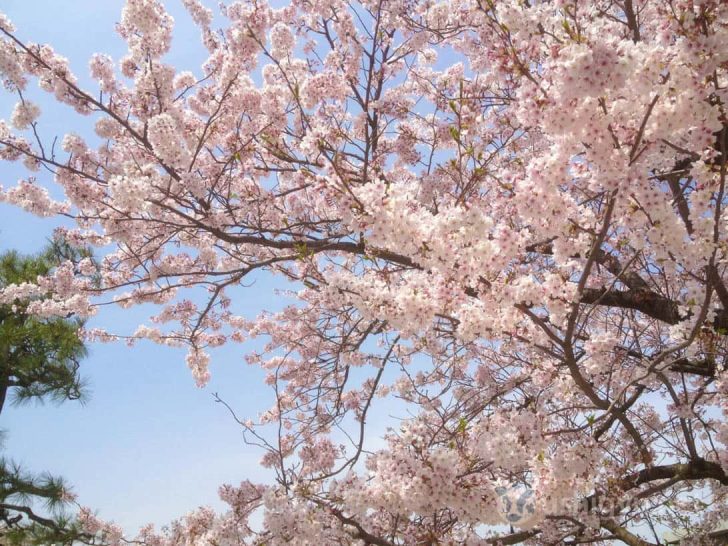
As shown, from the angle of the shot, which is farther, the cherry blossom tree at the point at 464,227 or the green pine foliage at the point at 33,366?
the green pine foliage at the point at 33,366

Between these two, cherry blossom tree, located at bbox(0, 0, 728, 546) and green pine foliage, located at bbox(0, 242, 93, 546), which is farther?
green pine foliage, located at bbox(0, 242, 93, 546)

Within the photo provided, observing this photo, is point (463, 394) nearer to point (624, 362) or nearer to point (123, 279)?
point (624, 362)

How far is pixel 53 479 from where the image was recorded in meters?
9.88

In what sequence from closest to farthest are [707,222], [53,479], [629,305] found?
[707,222] → [629,305] → [53,479]

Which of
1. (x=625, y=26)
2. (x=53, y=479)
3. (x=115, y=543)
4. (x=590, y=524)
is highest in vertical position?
(x=625, y=26)

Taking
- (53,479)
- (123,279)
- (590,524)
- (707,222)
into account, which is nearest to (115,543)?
(53,479)

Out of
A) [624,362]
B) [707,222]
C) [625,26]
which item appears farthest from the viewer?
[624,362]

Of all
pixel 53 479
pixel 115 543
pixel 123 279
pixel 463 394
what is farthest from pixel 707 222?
pixel 53 479

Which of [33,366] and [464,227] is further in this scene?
[33,366]

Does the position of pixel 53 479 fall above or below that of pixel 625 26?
below

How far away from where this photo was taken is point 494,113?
548 cm

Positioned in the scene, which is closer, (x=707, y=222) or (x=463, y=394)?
(x=707, y=222)

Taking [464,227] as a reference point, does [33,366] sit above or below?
above

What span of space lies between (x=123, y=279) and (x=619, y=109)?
5.14 metres
